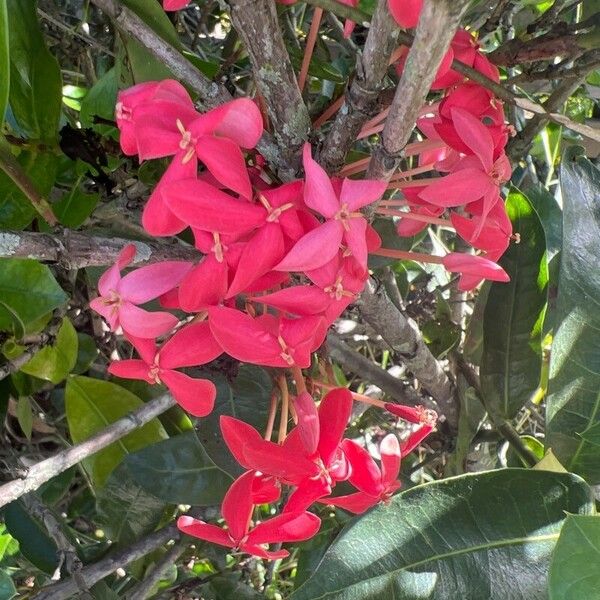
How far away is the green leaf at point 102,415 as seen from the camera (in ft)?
2.73

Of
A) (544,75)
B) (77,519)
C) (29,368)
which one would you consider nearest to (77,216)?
(29,368)

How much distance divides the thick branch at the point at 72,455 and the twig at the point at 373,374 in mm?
196

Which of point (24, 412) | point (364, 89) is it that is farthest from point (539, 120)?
point (24, 412)

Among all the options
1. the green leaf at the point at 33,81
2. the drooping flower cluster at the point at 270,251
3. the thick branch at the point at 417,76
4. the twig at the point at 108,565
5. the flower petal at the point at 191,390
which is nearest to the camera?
the thick branch at the point at 417,76

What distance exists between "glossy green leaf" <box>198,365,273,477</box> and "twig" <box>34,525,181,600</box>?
0.14 meters

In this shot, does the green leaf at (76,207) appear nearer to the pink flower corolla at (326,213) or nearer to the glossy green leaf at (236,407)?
the glossy green leaf at (236,407)

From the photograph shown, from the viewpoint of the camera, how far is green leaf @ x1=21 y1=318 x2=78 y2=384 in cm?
76

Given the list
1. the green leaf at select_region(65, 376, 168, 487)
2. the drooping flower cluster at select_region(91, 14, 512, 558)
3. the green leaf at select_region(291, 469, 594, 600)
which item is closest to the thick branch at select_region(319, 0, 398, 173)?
the drooping flower cluster at select_region(91, 14, 512, 558)

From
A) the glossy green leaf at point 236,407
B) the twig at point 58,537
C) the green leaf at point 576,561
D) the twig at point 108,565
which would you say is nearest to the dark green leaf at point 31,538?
the twig at point 58,537

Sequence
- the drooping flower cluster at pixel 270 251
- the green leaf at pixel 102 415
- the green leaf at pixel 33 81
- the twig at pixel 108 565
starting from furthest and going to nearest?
the green leaf at pixel 102 415 → the twig at pixel 108 565 → the green leaf at pixel 33 81 → the drooping flower cluster at pixel 270 251

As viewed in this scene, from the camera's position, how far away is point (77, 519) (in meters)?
1.34

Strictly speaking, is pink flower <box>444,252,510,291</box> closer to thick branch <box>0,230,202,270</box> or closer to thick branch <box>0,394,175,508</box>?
thick branch <box>0,230,202,270</box>

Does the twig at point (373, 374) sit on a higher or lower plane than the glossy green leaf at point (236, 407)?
higher

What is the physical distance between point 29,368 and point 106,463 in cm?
17
